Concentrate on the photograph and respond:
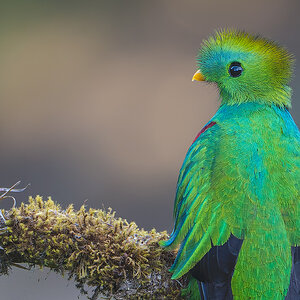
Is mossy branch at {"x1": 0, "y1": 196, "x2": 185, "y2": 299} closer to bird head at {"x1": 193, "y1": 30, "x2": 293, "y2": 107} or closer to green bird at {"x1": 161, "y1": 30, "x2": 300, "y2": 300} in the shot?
green bird at {"x1": 161, "y1": 30, "x2": 300, "y2": 300}

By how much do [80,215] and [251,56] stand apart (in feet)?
3.69

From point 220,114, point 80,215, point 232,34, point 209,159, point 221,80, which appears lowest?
point 80,215

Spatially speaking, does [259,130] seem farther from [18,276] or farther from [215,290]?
[18,276]

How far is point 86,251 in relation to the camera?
2.27 meters

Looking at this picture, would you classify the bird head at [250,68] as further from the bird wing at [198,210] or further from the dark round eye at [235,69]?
the bird wing at [198,210]

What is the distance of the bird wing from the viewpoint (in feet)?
7.98

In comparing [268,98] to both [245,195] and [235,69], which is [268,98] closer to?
[235,69]

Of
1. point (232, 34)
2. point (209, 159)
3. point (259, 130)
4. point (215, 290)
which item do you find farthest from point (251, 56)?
point (215, 290)

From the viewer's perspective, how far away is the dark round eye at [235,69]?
2.88 meters

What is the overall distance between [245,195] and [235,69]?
2.33ft

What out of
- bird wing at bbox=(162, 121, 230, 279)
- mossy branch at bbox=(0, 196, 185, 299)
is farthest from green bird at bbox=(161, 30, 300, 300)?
mossy branch at bbox=(0, 196, 185, 299)

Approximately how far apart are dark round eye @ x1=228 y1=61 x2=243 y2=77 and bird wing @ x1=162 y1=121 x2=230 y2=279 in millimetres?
310

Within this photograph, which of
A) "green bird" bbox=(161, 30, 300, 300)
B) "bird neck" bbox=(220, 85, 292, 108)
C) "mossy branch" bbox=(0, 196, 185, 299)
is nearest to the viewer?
"mossy branch" bbox=(0, 196, 185, 299)

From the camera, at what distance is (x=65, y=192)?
6.11 meters
